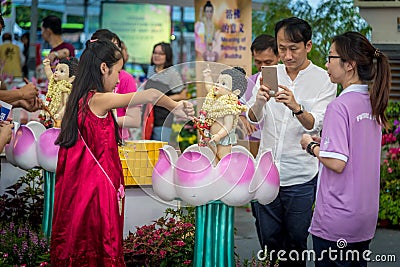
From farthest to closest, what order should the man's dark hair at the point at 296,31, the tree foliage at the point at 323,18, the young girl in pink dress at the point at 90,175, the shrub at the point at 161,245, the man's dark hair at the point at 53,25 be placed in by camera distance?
1. the tree foliage at the point at 323,18
2. the man's dark hair at the point at 53,25
3. the shrub at the point at 161,245
4. the man's dark hair at the point at 296,31
5. the young girl in pink dress at the point at 90,175

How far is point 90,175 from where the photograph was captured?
4191 millimetres

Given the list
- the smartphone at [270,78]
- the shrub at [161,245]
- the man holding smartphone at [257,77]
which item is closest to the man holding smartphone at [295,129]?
the man holding smartphone at [257,77]

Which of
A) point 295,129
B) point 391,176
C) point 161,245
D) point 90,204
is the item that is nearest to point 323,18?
point 391,176

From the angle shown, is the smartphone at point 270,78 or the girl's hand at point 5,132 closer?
the smartphone at point 270,78

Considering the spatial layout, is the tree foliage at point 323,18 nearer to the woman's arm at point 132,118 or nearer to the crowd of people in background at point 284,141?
the crowd of people in background at point 284,141

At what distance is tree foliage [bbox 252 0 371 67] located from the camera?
10266mm

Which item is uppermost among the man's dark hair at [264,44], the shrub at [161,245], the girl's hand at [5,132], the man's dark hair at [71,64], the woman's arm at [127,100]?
the man's dark hair at [264,44]

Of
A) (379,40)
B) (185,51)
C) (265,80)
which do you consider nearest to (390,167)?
(379,40)

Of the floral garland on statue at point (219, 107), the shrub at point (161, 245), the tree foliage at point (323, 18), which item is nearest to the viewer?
the floral garland on statue at point (219, 107)

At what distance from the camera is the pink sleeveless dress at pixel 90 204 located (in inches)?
165

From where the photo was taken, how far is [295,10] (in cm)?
1120

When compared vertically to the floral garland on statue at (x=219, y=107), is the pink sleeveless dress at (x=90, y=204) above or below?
below

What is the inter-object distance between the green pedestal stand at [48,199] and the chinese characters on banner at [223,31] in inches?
185

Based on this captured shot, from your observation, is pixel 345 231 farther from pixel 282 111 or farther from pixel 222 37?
pixel 222 37
